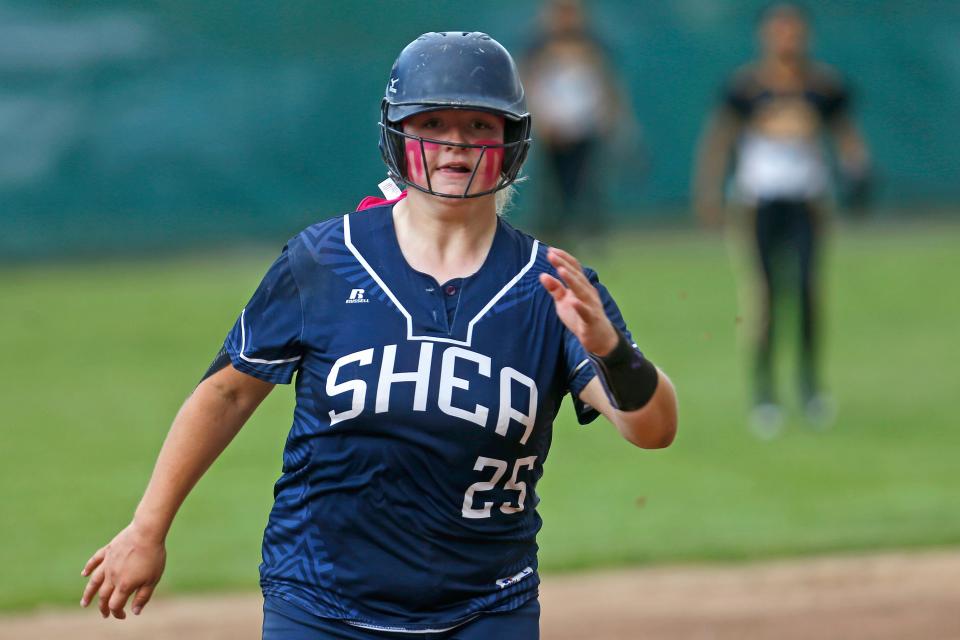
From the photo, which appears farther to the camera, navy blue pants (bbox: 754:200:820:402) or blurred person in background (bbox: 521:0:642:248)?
blurred person in background (bbox: 521:0:642:248)

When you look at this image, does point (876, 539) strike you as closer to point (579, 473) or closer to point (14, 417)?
point (579, 473)

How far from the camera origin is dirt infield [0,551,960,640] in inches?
253

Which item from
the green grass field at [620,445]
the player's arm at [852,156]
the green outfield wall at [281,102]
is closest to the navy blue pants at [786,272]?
the green grass field at [620,445]

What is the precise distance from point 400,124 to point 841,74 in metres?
16.3

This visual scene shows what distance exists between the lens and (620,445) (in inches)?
397

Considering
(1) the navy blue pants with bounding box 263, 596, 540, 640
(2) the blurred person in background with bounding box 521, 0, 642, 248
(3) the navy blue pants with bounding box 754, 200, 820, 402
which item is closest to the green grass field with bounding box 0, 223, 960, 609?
(3) the navy blue pants with bounding box 754, 200, 820, 402

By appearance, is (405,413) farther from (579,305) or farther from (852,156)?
(852,156)

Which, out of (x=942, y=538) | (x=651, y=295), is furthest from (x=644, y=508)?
(x=651, y=295)

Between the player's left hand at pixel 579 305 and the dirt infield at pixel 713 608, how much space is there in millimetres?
3400

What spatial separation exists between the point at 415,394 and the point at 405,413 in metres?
0.05

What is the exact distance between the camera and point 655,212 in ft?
63.8

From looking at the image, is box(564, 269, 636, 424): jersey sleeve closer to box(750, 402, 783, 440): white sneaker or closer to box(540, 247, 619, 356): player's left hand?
box(540, 247, 619, 356): player's left hand

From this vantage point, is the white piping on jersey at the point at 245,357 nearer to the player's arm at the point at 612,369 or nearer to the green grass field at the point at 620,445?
the player's arm at the point at 612,369

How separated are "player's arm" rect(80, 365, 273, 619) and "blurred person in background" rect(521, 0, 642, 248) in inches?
483
